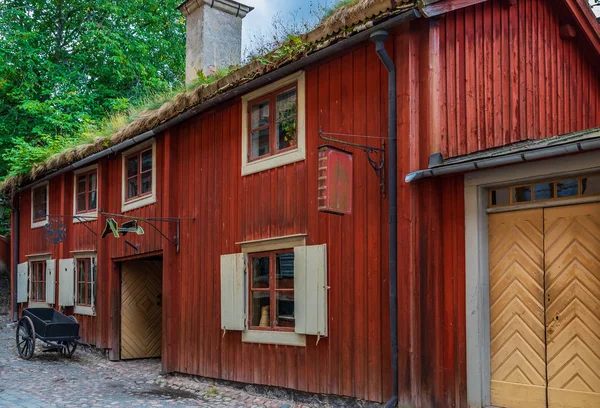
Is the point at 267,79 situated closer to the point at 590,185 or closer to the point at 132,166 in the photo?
the point at 590,185

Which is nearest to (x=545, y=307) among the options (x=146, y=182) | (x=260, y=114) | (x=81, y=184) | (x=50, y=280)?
(x=260, y=114)

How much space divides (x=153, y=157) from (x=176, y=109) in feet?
5.62

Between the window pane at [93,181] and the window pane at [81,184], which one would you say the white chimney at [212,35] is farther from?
the window pane at [81,184]

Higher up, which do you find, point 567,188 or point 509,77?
point 509,77

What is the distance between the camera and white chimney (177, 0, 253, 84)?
1454 centimetres

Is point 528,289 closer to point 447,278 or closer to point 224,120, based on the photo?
point 447,278

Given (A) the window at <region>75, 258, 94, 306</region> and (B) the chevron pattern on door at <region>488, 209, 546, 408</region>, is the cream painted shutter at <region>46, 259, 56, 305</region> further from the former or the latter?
(B) the chevron pattern on door at <region>488, 209, 546, 408</region>

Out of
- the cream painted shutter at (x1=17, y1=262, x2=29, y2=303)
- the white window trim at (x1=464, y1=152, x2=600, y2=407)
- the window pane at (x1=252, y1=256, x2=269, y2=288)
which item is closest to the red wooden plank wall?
the white window trim at (x1=464, y1=152, x2=600, y2=407)

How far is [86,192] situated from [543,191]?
12.2 meters

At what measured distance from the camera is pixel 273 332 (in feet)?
32.7

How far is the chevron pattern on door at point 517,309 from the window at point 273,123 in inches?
141

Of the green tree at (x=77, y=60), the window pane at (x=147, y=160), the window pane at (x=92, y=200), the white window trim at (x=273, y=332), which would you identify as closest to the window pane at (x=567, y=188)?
the white window trim at (x=273, y=332)

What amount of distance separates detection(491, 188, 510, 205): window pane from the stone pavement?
157 inches

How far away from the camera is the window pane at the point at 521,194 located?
289 inches
